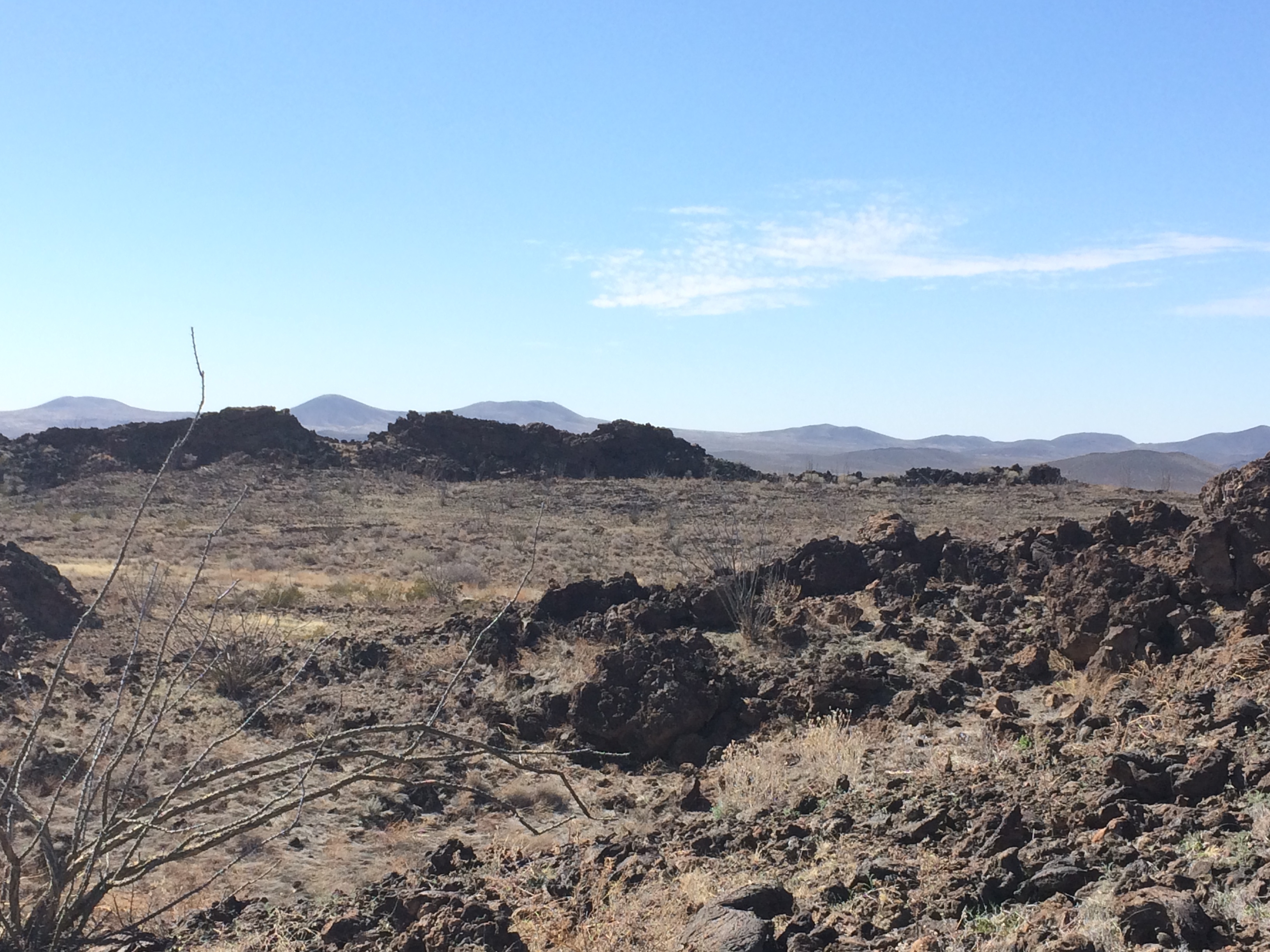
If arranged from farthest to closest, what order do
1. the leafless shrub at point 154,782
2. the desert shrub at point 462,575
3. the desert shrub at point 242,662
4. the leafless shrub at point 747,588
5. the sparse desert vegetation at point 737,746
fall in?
the desert shrub at point 462,575
the leafless shrub at point 747,588
the desert shrub at point 242,662
the sparse desert vegetation at point 737,746
the leafless shrub at point 154,782

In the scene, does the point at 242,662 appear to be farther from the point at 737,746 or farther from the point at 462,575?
the point at 462,575

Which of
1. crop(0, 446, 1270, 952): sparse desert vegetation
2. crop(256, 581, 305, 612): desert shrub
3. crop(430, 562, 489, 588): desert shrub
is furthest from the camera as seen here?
crop(430, 562, 489, 588): desert shrub

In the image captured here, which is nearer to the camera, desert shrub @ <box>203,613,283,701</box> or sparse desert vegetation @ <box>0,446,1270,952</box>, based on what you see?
sparse desert vegetation @ <box>0,446,1270,952</box>

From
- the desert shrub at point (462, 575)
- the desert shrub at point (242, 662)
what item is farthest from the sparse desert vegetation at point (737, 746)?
the desert shrub at point (462, 575)

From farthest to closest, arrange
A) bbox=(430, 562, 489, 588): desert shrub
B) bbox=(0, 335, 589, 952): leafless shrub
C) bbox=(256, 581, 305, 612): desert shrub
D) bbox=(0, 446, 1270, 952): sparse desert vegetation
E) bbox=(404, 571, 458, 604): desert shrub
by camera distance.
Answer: bbox=(430, 562, 489, 588): desert shrub → bbox=(404, 571, 458, 604): desert shrub → bbox=(256, 581, 305, 612): desert shrub → bbox=(0, 446, 1270, 952): sparse desert vegetation → bbox=(0, 335, 589, 952): leafless shrub

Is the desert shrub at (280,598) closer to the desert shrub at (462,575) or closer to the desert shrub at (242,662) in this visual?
the desert shrub at (462,575)

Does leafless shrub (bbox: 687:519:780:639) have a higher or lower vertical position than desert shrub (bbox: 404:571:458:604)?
higher

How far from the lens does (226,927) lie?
215 inches

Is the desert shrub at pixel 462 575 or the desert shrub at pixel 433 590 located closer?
the desert shrub at pixel 433 590

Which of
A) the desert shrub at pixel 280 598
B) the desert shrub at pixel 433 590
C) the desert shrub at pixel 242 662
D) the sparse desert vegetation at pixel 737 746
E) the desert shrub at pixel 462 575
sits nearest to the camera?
the sparse desert vegetation at pixel 737 746

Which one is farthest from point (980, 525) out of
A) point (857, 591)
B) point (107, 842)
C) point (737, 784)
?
point (107, 842)

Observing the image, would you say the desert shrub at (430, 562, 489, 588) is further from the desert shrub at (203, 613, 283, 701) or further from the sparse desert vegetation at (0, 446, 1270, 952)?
the desert shrub at (203, 613, 283, 701)

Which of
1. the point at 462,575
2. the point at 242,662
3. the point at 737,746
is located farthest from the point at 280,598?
the point at 737,746

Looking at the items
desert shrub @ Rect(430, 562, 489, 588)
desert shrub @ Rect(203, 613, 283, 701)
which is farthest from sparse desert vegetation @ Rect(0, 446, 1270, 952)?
desert shrub @ Rect(430, 562, 489, 588)
